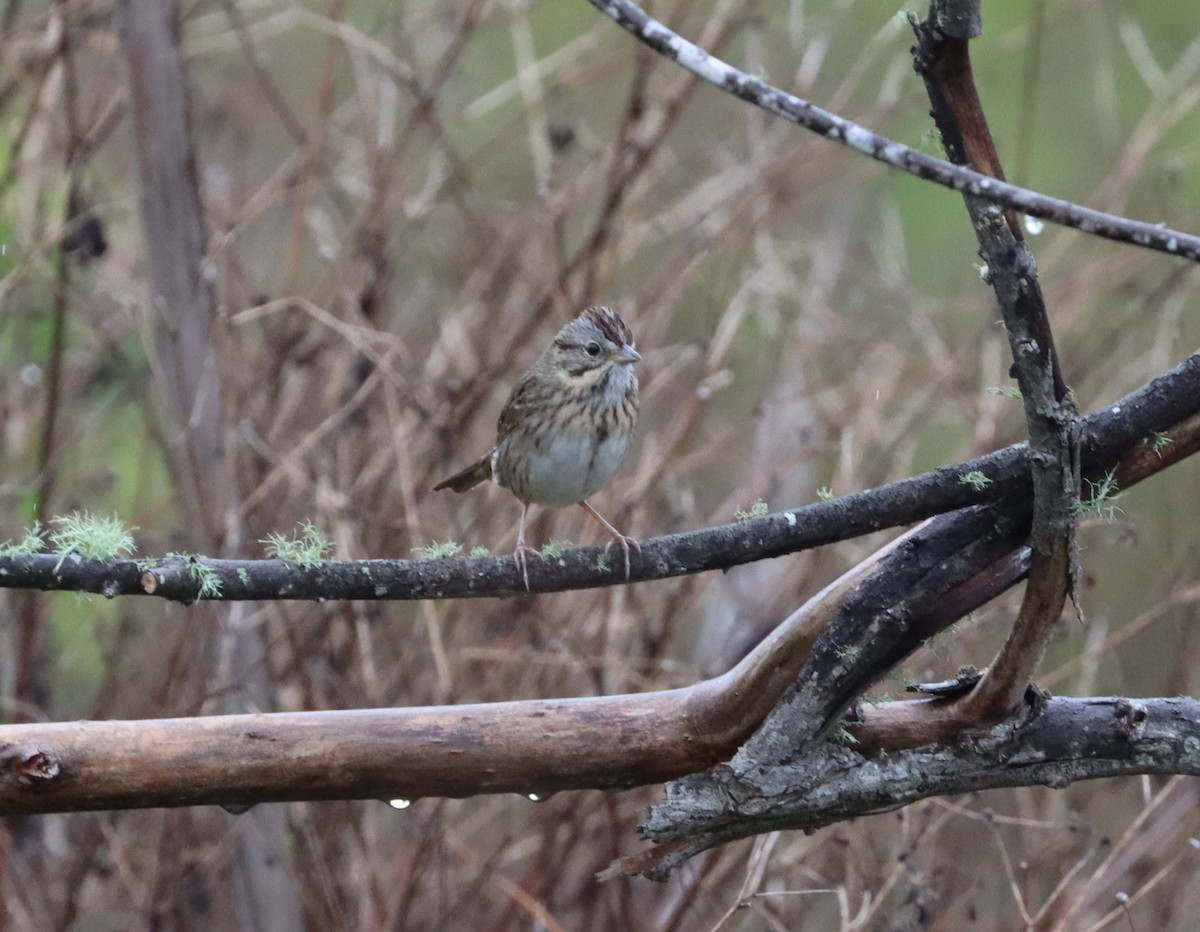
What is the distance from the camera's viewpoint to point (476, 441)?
4.99 meters

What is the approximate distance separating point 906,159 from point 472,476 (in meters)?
2.32

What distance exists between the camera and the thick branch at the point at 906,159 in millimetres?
1542

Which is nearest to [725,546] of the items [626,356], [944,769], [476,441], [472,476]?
[944,769]

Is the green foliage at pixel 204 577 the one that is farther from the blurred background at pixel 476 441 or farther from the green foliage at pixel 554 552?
the blurred background at pixel 476 441

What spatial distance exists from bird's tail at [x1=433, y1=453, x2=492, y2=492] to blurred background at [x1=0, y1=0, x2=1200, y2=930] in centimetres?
21

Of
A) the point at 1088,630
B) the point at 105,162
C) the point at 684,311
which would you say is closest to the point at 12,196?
the point at 105,162

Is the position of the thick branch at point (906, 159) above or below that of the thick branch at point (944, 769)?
above

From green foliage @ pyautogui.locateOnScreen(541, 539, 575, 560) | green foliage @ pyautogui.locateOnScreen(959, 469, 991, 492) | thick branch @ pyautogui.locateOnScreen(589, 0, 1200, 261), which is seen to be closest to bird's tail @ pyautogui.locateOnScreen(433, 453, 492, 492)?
green foliage @ pyautogui.locateOnScreen(541, 539, 575, 560)

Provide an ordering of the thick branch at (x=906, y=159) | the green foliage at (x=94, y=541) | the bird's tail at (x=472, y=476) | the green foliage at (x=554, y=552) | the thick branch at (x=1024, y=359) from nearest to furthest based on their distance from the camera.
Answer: the thick branch at (x=906, y=159) → the thick branch at (x=1024, y=359) → the green foliage at (x=94, y=541) → the green foliage at (x=554, y=552) → the bird's tail at (x=472, y=476)

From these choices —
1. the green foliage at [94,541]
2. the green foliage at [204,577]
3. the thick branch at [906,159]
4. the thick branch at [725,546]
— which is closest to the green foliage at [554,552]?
the thick branch at [725,546]

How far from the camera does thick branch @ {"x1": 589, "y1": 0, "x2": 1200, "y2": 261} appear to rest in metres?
1.54

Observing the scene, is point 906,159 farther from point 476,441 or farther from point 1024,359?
point 476,441

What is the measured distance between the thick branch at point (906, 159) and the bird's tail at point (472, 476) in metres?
2.12

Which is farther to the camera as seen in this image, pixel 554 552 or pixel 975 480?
pixel 554 552
